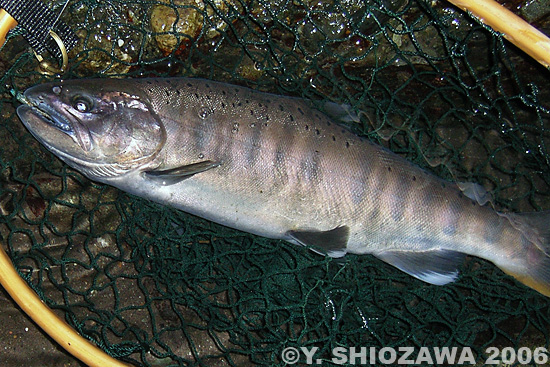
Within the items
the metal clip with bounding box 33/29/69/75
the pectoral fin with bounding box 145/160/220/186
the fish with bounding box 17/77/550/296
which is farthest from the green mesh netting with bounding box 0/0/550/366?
the pectoral fin with bounding box 145/160/220/186

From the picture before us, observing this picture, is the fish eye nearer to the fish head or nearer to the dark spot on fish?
the fish head

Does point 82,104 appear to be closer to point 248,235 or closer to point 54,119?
point 54,119

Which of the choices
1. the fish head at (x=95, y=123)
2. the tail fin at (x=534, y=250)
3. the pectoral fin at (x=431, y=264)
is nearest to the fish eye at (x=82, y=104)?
the fish head at (x=95, y=123)

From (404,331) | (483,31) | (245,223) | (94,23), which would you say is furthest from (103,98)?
(483,31)

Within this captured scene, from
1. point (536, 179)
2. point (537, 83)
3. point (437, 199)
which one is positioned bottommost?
point (437, 199)

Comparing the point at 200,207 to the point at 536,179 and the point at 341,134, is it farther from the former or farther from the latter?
the point at 536,179

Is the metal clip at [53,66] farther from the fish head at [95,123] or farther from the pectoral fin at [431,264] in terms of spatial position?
the pectoral fin at [431,264]

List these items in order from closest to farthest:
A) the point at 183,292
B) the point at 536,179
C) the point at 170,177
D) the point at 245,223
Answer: the point at 170,177, the point at 245,223, the point at 183,292, the point at 536,179

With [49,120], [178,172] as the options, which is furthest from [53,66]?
[178,172]
